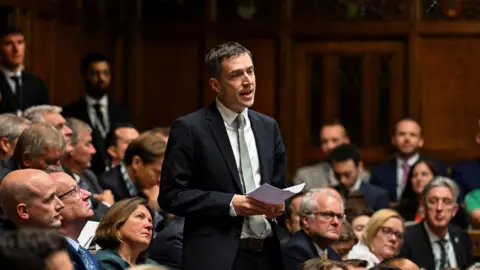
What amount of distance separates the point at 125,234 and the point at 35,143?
1.92ft

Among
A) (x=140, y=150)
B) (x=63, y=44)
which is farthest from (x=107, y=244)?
(x=63, y=44)

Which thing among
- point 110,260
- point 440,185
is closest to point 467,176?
point 440,185

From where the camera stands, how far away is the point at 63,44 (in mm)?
8414

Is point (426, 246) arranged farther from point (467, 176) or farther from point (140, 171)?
point (140, 171)

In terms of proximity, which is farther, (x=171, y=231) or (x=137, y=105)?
(x=137, y=105)

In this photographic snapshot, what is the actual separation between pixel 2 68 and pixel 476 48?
12.6 ft

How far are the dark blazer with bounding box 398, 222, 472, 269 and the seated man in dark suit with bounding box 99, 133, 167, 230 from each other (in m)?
1.50

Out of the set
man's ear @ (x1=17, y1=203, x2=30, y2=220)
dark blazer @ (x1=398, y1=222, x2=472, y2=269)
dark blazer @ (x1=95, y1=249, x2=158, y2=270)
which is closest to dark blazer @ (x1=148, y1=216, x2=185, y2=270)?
dark blazer @ (x1=95, y1=249, x2=158, y2=270)

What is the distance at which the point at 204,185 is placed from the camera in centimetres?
414

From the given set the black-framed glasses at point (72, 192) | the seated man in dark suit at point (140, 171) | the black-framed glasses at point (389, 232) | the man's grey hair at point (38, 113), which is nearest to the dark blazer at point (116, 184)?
the seated man in dark suit at point (140, 171)

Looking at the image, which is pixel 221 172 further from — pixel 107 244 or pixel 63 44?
pixel 63 44

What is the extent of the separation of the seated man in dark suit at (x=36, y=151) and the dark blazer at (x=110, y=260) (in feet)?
1.68

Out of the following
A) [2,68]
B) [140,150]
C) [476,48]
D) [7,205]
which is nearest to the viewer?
[7,205]

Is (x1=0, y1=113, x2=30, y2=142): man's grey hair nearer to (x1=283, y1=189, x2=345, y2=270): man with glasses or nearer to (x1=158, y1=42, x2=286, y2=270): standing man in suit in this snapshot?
(x1=283, y1=189, x2=345, y2=270): man with glasses
